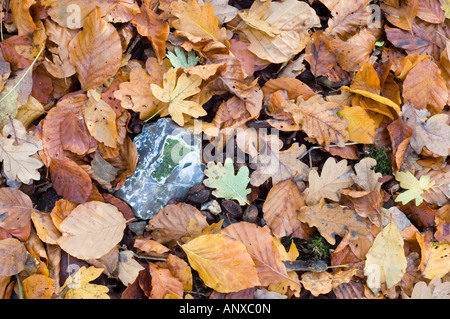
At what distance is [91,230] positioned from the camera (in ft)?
6.15

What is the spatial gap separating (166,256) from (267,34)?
1211 millimetres

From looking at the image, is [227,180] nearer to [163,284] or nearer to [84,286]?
[163,284]

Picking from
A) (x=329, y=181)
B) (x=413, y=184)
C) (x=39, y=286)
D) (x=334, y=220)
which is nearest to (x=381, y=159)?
(x=413, y=184)

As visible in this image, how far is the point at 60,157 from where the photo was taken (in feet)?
6.31

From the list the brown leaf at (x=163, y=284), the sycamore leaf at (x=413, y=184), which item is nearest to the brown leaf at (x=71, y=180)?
the brown leaf at (x=163, y=284)

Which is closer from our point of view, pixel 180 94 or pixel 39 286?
pixel 39 286

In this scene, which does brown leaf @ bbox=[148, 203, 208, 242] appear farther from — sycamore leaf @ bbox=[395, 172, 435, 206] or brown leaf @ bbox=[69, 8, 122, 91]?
sycamore leaf @ bbox=[395, 172, 435, 206]

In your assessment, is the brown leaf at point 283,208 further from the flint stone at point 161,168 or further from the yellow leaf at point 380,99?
the yellow leaf at point 380,99

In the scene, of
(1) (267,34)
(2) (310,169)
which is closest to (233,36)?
(1) (267,34)

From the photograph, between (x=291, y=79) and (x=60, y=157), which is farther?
(x=291, y=79)

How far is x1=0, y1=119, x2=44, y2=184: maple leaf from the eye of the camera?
189cm

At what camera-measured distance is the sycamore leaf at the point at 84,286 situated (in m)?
1.84

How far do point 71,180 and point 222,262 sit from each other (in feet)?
2.61

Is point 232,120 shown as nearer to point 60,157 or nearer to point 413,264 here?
point 60,157
